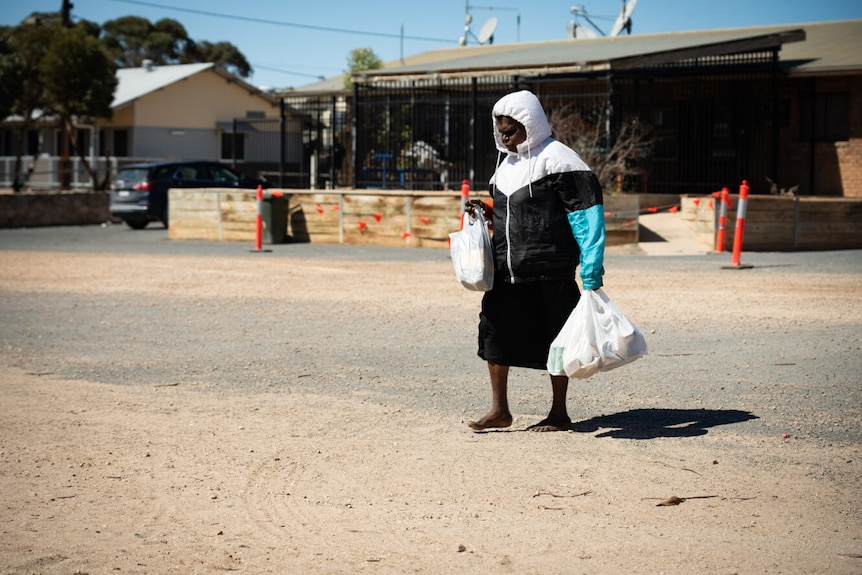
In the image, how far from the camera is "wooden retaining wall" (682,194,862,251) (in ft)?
64.0

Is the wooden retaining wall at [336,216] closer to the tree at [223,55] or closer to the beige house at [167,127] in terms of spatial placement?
the beige house at [167,127]

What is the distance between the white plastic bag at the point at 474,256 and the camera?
20.4 feet

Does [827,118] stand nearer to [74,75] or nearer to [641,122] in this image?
[641,122]

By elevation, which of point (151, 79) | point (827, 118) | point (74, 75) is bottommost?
point (827, 118)

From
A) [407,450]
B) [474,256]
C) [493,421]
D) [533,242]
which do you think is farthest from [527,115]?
[407,450]

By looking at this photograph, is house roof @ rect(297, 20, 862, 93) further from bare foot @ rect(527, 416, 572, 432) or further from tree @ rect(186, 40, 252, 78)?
tree @ rect(186, 40, 252, 78)

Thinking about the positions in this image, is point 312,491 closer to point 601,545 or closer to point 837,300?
point 601,545

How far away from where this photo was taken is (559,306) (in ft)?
20.5

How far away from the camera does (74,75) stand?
40656 mm

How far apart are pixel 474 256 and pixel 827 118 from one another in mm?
23088

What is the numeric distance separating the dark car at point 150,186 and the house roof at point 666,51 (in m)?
4.73

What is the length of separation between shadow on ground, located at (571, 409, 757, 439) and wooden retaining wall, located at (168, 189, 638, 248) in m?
13.2

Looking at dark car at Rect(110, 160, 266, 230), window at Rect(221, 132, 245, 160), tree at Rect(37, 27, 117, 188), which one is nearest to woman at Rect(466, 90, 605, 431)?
dark car at Rect(110, 160, 266, 230)

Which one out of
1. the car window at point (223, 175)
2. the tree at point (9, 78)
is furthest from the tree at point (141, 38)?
the car window at point (223, 175)
